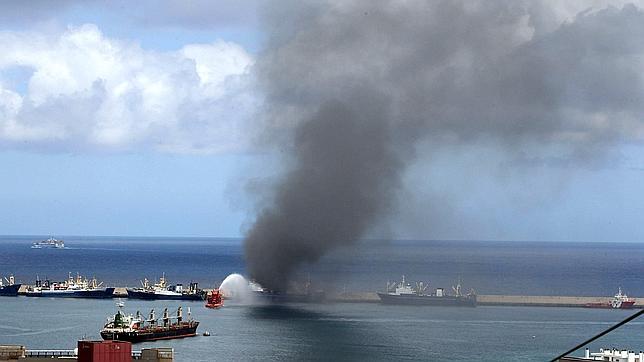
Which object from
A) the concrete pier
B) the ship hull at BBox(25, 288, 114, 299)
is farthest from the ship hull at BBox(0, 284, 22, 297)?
the concrete pier

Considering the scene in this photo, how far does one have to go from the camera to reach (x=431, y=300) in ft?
340

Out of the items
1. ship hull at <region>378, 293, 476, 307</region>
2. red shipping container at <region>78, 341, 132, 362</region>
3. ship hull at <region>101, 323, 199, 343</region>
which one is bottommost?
ship hull at <region>101, 323, 199, 343</region>

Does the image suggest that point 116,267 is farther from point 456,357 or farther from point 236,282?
point 456,357

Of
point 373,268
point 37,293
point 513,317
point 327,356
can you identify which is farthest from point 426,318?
point 373,268

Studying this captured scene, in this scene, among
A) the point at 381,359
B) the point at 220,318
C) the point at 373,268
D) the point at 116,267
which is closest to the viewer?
the point at 381,359

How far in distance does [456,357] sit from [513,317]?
33471mm

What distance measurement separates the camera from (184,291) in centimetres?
11381

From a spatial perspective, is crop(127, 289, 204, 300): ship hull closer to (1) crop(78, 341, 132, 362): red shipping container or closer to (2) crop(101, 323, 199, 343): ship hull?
(2) crop(101, 323, 199, 343): ship hull

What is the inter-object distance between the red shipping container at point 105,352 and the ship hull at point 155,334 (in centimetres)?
3389

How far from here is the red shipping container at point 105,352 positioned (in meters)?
32.4

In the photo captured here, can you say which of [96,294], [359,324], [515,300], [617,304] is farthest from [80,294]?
[617,304]

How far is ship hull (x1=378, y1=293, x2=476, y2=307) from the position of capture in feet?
340

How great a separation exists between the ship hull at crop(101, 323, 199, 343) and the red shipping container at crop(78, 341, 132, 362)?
1334 inches

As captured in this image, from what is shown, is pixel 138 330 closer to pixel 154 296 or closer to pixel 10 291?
pixel 154 296
